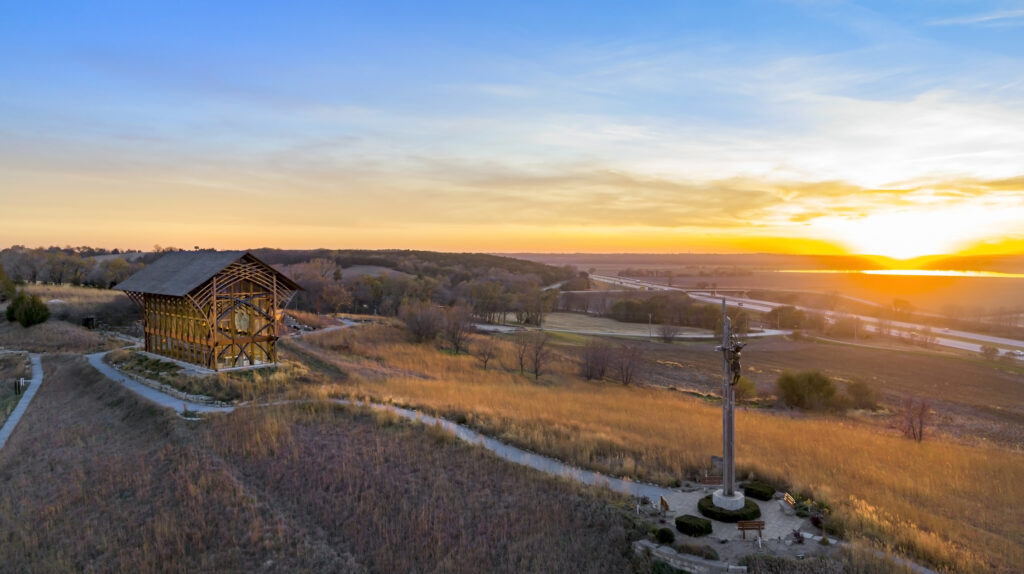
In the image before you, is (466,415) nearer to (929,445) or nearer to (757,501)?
(757,501)

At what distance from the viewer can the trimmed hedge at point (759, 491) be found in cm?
1186

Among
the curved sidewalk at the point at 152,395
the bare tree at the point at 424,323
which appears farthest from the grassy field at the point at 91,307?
the bare tree at the point at 424,323

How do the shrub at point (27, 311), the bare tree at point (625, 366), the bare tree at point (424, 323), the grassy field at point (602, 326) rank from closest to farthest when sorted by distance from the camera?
the shrub at point (27, 311) < the bare tree at point (625, 366) < the bare tree at point (424, 323) < the grassy field at point (602, 326)

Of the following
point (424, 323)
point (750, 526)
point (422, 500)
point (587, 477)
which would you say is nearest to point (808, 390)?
point (587, 477)

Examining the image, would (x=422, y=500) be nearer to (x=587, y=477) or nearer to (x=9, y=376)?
(x=587, y=477)

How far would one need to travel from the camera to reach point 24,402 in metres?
23.8

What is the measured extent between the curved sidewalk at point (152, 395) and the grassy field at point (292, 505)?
170 centimetres

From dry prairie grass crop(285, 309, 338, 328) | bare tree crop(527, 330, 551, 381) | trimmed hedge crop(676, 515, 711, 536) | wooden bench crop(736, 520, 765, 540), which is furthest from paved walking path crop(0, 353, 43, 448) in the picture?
bare tree crop(527, 330, 551, 381)

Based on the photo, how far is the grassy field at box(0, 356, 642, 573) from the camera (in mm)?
10445

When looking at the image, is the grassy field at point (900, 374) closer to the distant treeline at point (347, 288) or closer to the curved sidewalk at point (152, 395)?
the distant treeline at point (347, 288)

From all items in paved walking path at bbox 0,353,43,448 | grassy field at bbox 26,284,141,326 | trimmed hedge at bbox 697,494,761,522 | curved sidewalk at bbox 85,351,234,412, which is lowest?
paved walking path at bbox 0,353,43,448

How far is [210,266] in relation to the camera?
83.2 ft

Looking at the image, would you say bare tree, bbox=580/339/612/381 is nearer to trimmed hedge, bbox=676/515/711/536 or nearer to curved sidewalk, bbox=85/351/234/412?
curved sidewalk, bbox=85/351/234/412

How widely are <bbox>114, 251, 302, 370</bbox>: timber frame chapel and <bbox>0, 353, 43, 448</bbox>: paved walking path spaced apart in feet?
17.3
